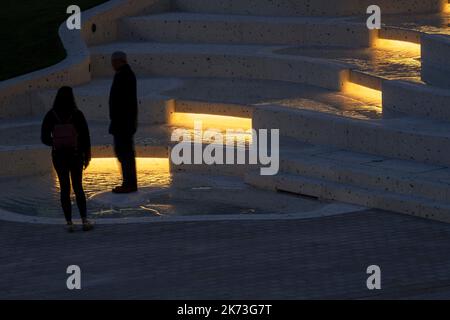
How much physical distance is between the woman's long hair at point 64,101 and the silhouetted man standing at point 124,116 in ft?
4.73

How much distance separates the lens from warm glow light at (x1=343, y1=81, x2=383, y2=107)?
17.5 metres

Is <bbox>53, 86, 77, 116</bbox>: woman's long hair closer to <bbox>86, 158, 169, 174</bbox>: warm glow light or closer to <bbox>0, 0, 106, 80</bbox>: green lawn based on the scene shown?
<bbox>86, 158, 169, 174</bbox>: warm glow light

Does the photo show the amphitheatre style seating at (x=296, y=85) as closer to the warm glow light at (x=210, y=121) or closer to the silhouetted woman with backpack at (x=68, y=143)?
the warm glow light at (x=210, y=121)

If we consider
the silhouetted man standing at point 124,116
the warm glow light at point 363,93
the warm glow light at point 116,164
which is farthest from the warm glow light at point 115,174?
the warm glow light at point 363,93

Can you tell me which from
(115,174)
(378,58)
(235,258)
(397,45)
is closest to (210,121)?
(115,174)

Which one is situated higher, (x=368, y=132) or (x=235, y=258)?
(x=368, y=132)

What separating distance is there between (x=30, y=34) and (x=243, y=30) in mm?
3251

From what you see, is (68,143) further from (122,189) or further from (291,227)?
(291,227)

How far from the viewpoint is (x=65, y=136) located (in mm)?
14008

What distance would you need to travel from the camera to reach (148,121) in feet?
60.4

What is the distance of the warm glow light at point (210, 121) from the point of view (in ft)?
58.6
